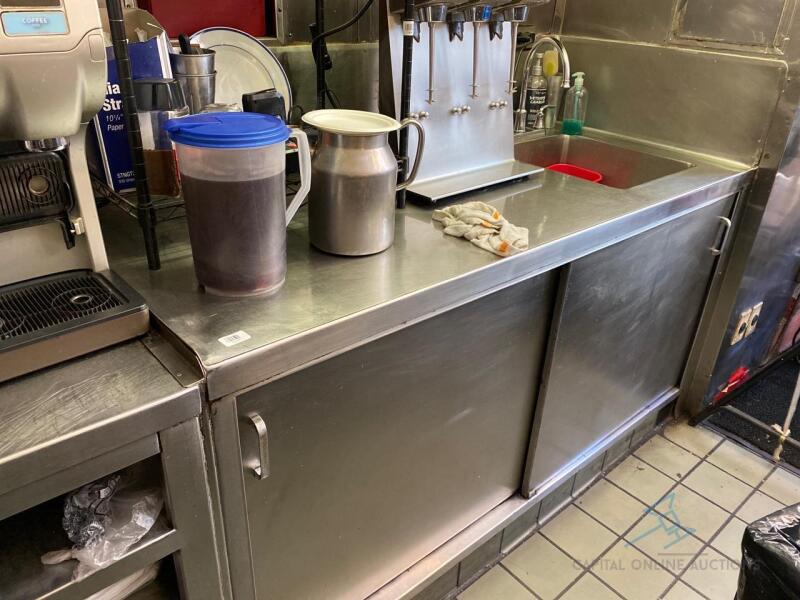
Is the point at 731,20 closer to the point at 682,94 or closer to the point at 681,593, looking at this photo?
the point at 682,94

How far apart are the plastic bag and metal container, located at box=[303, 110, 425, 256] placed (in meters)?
0.54

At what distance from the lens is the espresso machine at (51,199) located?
→ 0.74 meters

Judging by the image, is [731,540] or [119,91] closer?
[119,91]

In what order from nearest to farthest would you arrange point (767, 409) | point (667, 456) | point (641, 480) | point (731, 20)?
point (731, 20) < point (641, 480) < point (667, 456) < point (767, 409)

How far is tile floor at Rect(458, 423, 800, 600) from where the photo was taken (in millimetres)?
1680

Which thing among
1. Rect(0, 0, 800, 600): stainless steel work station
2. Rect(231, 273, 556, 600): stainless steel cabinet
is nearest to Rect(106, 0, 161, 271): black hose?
Rect(0, 0, 800, 600): stainless steel work station

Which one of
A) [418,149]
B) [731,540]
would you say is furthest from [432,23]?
[731,540]

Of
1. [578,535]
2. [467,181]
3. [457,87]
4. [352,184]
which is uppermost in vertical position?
[457,87]

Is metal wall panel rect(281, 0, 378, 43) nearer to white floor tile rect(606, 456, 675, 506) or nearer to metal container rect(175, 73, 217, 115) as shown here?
metal container rect(175, 73, 217, 115)

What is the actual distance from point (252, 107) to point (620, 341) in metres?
1.16

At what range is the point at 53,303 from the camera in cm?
88

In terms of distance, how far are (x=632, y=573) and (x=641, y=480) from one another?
0.40 m

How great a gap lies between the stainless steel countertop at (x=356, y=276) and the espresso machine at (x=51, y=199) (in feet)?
0.35

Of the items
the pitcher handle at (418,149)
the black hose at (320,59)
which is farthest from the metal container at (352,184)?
the black hose at (320,59)
